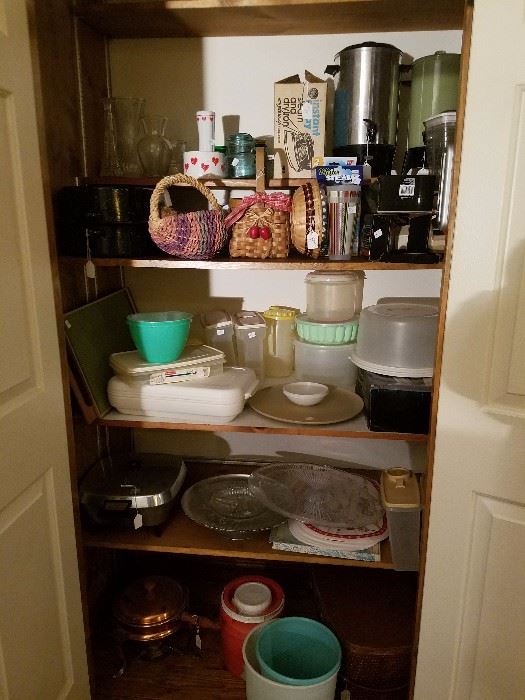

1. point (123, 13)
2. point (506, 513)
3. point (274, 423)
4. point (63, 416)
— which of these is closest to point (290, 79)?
point (123, 13)

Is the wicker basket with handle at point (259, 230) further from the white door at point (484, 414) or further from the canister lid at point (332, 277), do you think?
the white door at point (484, 414)

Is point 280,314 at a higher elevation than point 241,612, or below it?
higher

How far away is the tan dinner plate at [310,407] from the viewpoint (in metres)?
1.48

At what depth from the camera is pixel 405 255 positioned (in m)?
1.32

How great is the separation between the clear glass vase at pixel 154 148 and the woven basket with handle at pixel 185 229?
285mm

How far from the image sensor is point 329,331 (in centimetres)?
162

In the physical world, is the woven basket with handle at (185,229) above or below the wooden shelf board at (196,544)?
above

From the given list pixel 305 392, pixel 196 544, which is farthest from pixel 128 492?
pixel 305 392

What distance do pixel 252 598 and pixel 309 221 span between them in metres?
1.15

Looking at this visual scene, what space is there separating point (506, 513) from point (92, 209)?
1.22 metres

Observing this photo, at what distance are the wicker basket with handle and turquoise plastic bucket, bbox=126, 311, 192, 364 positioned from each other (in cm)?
26

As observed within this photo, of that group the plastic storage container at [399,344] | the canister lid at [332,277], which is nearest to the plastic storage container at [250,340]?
the canister lid at [332,277]

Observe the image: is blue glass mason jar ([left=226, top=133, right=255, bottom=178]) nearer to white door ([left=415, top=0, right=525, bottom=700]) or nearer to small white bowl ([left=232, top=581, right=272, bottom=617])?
white door ([left=415, top=0, right=525, bottom=700])

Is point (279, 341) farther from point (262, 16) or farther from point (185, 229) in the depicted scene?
point (262, 16)
